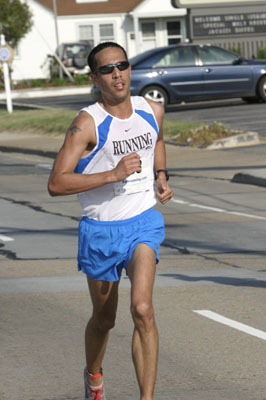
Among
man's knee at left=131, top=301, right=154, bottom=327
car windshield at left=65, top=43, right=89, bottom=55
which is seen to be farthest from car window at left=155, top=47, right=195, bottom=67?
man's knee at left=131, top=301, right=154, bottom=327

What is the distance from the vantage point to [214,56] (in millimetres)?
28625

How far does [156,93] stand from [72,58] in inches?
870

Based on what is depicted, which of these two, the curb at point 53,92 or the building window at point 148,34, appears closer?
the curb at point 53,92

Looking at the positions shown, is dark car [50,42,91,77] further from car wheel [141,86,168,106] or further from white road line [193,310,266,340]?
white road line [193,310,266,340]

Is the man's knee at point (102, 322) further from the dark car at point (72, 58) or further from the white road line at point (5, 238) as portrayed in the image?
the dark car at point (72, 58)

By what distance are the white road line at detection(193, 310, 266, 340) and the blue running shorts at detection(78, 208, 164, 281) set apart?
6.22 ft

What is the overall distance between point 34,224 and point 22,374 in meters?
6.67

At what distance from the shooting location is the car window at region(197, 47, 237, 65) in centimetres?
2848

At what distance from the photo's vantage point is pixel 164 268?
9.76 metres

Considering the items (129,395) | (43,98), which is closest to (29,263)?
(129,395)

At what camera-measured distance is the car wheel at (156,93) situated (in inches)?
1077

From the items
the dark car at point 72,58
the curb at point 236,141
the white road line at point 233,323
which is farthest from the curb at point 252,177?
the dark car at point 72,58

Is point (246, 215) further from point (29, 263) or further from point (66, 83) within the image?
point (66, 83)

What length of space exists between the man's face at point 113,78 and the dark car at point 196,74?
72.5 feet
